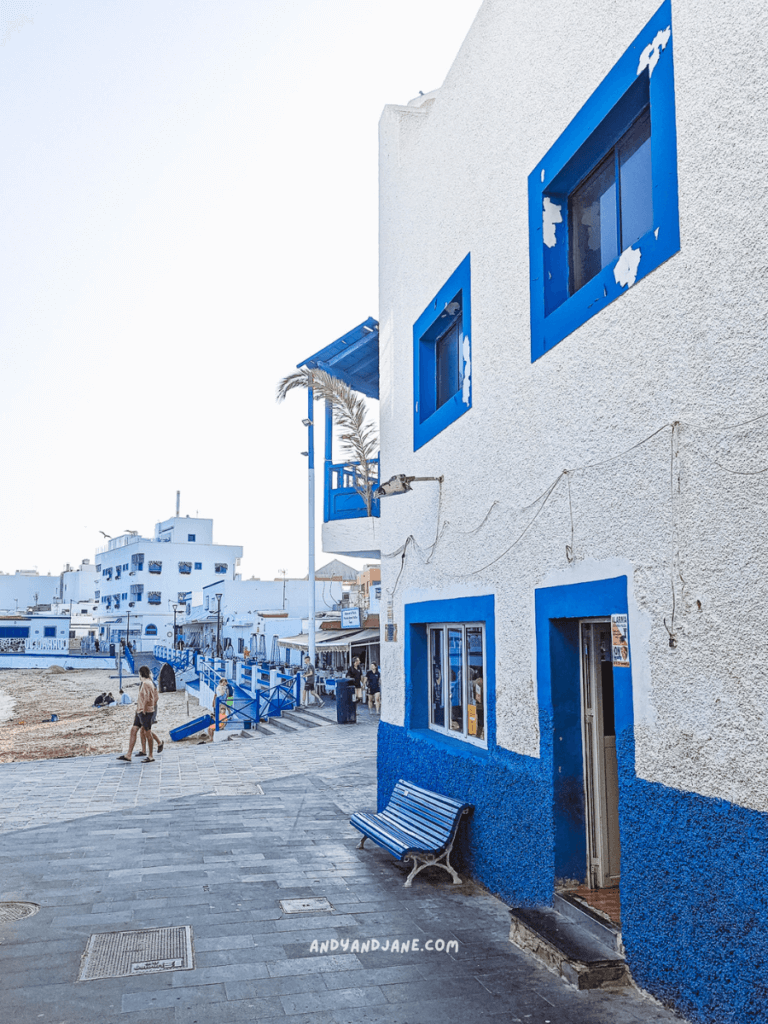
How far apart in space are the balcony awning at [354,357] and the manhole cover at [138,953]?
34.5 feet

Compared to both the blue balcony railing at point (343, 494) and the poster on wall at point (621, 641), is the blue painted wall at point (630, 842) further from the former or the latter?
the blue balcony railing at point (343, 494)

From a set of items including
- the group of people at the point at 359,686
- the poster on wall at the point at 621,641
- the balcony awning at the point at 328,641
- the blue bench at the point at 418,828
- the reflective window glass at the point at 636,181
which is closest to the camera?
the poster on wall at the point at 621,641

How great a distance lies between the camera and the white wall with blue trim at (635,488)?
3.98 meters

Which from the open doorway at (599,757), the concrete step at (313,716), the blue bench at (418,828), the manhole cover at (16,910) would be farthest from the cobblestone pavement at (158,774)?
the open doorway at (599,757)

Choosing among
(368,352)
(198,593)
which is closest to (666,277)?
(368,352)

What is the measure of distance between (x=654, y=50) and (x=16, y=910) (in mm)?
7452

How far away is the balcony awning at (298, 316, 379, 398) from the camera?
14.4 m

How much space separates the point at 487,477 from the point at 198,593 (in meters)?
78.1

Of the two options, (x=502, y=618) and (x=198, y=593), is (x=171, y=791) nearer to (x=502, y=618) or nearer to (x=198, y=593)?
(x=502, y=618)

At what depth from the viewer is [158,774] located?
41.4 feet

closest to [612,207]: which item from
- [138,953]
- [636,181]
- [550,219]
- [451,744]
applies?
[636,181]

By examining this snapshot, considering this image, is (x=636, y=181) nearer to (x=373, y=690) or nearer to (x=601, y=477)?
(x=601, y=477)

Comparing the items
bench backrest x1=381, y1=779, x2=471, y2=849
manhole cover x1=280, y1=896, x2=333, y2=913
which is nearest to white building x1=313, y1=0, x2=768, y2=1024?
bench backrest x1=381, y1=779, x2=471, y2=849

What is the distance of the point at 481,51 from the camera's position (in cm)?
771
